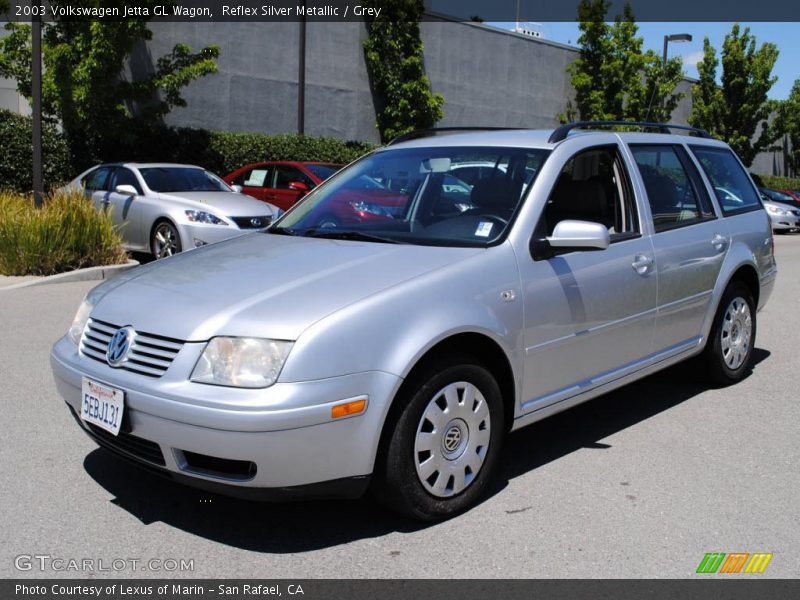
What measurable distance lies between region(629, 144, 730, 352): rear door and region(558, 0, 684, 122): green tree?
2759cm

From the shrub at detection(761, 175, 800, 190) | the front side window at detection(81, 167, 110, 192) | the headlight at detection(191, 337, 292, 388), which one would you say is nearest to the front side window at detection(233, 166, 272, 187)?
the front side window at detection(81, 167, 110, 192)

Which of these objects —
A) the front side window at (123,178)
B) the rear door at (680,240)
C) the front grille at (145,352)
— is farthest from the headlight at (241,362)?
the front side window at (123,178)

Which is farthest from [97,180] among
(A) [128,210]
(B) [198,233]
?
(B) [198,233]

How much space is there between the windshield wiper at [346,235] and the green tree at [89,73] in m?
14.0

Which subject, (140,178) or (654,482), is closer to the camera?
(654,482)

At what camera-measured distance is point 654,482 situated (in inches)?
171

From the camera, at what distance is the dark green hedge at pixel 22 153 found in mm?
17953

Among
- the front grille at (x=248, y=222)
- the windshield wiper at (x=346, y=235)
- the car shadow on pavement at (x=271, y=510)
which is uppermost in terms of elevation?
the windshield wiper at (x=346, y=235)

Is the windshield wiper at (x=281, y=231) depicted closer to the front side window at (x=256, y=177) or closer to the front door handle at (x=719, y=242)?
the front door handle at (x=719, y=242)

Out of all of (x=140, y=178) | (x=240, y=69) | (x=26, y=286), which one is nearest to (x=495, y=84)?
(x=240, y=69)

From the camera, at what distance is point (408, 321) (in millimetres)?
3572

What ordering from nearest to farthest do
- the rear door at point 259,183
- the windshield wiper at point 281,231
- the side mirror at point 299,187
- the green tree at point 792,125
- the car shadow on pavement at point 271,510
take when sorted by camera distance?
the car shadow on pavement at point 271,510, the windshield wiper at point 281,231, the side mirror at point 299,187, the rear door at point 259,183, the green tree at point 792,125
